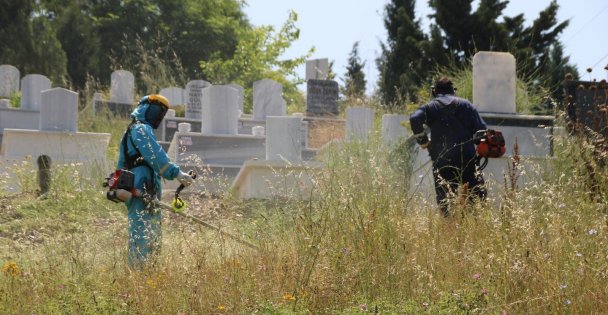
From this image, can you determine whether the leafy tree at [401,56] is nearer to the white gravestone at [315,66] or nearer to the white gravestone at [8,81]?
the white gravestone at [315,66]

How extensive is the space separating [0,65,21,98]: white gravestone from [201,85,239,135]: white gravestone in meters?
10.8

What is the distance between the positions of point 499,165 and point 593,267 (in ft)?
19.5

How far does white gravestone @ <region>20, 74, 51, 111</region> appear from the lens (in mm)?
20578

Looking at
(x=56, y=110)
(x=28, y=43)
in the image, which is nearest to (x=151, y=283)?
(x=56, y=110)

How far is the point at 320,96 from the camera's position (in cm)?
2059

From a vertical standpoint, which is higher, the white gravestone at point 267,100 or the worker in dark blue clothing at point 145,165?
the white gravestone at point 267,100

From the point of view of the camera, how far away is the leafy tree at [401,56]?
23.4 metres

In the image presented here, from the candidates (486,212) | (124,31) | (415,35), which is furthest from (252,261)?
(124,31)

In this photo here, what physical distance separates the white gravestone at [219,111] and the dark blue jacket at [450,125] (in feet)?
21.5

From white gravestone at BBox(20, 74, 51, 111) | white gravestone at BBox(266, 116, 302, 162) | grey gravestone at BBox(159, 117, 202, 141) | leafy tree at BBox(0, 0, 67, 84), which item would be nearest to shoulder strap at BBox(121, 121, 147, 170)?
white gravestone at BBox(266, 116, 302, 162)

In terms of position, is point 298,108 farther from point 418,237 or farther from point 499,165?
point 418,237

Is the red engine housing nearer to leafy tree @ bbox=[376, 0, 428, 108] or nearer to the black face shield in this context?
the black face shield

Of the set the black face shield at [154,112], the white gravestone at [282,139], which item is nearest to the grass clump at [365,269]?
the black face shield at [154,112]

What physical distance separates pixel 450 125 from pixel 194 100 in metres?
12.0
